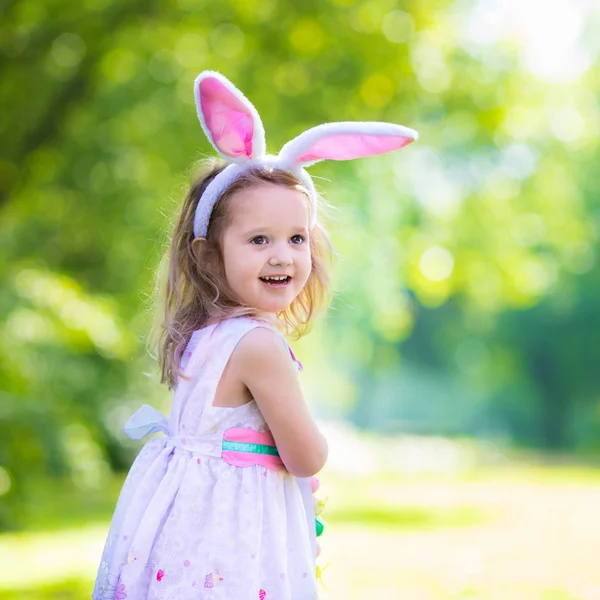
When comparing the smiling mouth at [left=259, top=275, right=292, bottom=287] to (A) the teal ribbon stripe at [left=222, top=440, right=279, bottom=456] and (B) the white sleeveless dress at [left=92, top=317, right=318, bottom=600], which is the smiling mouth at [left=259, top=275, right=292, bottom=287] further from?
(A) the teal ribbon stripe at [left=222, top=440, right=279, bottom=456]

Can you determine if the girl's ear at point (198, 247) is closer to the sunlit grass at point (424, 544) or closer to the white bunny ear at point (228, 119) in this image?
the white bunny ear at point (228, 119)

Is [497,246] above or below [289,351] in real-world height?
above

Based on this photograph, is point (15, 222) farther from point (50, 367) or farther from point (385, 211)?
point (385, 211)

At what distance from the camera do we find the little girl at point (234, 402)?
264cm

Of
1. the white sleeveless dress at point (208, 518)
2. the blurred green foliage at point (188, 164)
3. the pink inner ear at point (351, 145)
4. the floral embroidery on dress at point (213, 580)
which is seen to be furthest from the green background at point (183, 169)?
the floral embroidery on dress at point (213, 580)

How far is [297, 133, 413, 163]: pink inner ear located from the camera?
2.77 metres

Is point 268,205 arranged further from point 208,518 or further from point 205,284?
point 208,518

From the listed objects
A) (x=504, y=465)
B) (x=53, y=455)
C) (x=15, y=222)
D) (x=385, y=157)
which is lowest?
(x=504, y=465)

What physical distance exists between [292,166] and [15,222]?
10320 millimetres

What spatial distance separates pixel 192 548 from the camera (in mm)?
2646

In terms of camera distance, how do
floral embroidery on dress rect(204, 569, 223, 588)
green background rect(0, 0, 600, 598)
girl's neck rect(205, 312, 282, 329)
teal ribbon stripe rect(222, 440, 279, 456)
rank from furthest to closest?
green background rect(0, 0, 600, 598) < girl's neck rect(205, 312, 282, 329) < teal ribbon stripe rect(222, 440, 279, 456) < floral embroidery on dress rect(204, 569, 223, 588)

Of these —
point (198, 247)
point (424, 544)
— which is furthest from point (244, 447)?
point (424, 544)

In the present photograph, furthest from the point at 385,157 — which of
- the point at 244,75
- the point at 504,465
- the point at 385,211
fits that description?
the point at 504,465

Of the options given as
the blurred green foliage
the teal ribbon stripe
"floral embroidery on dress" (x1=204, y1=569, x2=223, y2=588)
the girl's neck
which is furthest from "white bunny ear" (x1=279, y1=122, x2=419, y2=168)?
the blurred green foliage
